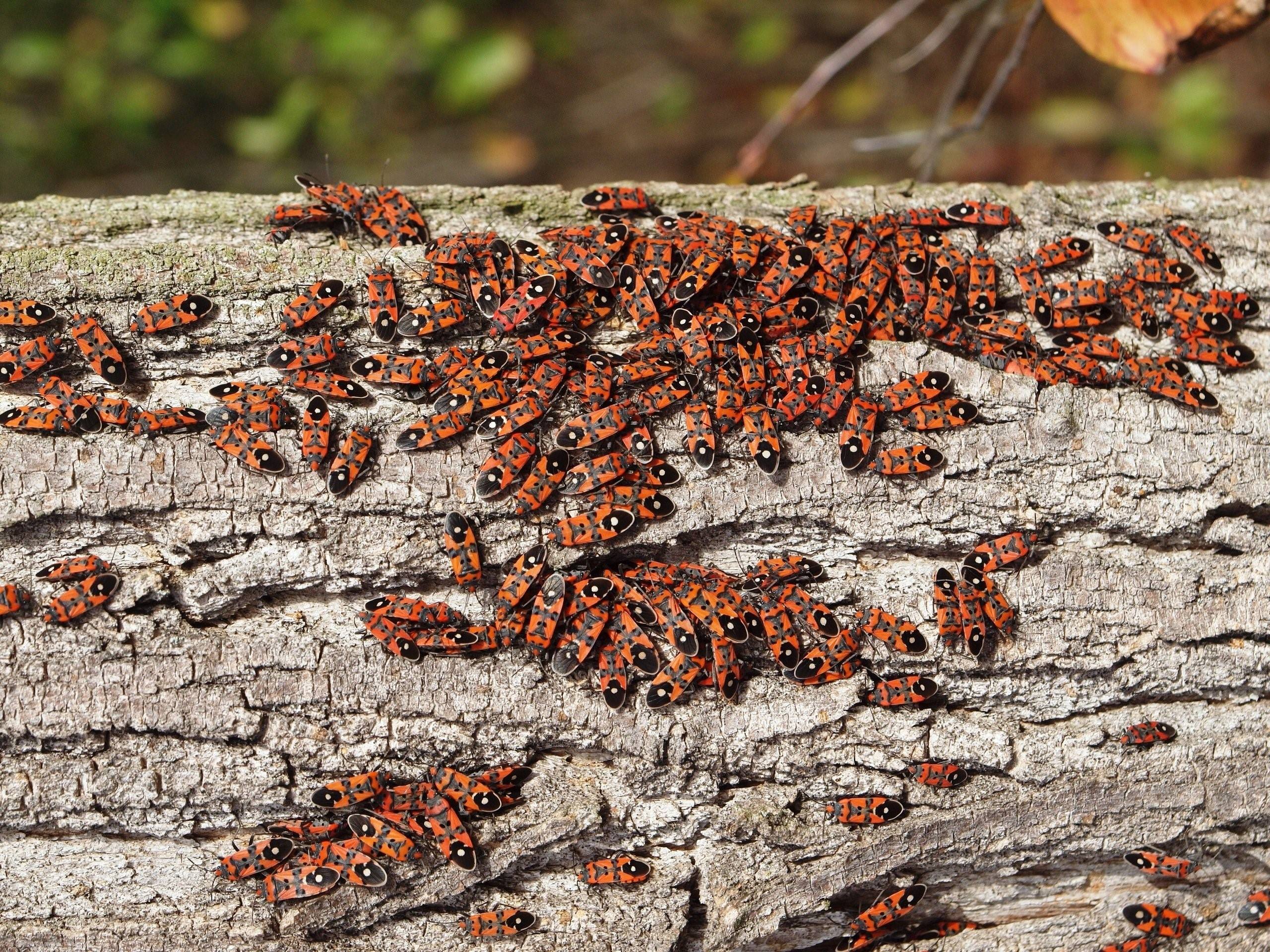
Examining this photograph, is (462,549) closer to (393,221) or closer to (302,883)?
(302,883)

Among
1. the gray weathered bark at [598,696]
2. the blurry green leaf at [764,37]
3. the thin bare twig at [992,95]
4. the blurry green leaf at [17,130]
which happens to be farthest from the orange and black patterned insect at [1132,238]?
the blurry green leaf at [17,130]

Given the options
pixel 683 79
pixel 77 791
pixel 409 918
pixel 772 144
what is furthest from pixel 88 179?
pixel 409 918

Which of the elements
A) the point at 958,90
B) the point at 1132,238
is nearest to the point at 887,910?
the point at 1132,238

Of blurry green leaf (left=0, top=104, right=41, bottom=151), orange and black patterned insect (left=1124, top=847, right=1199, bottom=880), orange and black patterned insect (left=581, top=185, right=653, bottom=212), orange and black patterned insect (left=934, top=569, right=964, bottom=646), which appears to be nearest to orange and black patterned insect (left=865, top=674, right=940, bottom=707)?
orange and black patterned insect (left=934, top=569, right=964, bottom=646)

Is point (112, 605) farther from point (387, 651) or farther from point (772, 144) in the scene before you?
point (772, 144)

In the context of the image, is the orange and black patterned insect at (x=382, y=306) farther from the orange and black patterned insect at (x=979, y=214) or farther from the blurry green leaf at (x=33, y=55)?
the blurry green leaf at (x=33, y=55)
